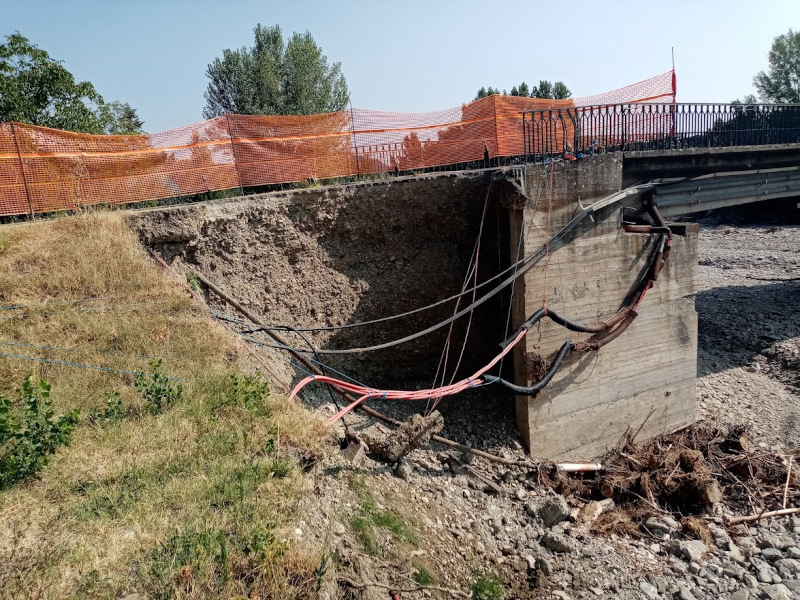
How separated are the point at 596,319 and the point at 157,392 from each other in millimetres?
7467

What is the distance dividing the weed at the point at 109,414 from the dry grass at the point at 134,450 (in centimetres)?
6

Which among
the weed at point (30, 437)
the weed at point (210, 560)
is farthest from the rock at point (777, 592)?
the weed at point (30, 437)

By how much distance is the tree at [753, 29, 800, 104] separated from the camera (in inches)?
1581

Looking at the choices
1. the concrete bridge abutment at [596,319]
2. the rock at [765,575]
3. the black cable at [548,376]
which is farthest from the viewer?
the concrete bridge abutment at [596,319]

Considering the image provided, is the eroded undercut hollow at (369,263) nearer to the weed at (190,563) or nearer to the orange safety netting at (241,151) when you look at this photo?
the orange safety netting at (241,151)

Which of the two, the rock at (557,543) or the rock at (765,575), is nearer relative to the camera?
the rock at (557,543)

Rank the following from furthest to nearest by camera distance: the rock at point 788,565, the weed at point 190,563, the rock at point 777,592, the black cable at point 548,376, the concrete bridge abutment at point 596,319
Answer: the concrete bridge abutment at point 596,319 → the black cable at point 548,376 → the rock at point 788,565 → the rock at point 777,592 → the weed at point 190,563

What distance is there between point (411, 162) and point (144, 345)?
6.96 metres

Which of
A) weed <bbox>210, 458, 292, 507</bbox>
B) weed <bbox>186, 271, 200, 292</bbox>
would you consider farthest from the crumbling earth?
weed <bbox>186, 271, 200, 292</bbox>

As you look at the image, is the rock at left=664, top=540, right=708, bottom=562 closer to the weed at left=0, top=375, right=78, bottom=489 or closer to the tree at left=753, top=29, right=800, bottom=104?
the weed at left=0, top=375, right=78, bottom=489

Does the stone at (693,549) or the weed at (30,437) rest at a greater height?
the weed at (30,437)

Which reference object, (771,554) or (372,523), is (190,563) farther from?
(771,554)

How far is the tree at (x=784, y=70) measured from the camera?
132 feet

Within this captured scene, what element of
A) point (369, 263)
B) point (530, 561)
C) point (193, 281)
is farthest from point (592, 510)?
point (193, 281)
